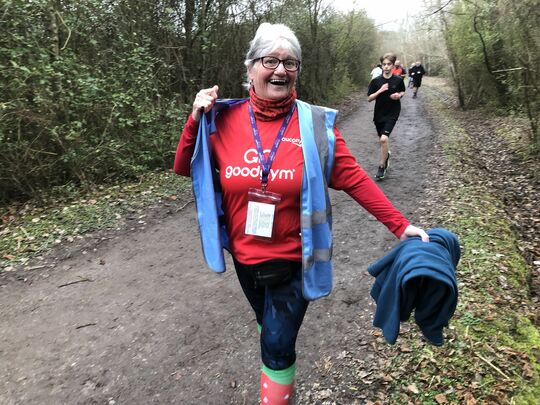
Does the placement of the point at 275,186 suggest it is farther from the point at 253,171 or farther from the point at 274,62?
the point at 274,62

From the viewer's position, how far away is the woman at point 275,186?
6.64 feet

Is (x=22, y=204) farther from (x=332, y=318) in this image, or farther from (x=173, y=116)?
(x=332, y=318)

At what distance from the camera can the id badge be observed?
6.68ft

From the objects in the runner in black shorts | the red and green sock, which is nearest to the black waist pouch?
the red and green sock

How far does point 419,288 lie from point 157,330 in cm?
272

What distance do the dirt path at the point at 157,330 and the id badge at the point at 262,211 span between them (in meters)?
1.62

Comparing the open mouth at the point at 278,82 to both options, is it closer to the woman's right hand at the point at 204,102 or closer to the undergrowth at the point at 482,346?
the woman's right hand at the point at 204,102

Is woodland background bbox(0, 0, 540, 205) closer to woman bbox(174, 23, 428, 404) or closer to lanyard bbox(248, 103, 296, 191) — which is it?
woman bbox(174, 23, 428, 404)

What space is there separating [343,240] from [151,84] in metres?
5.55

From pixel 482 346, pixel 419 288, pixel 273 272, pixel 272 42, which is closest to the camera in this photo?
pixel 419 288

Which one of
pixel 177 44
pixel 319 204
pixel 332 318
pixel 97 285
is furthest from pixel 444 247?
pixel 177 44

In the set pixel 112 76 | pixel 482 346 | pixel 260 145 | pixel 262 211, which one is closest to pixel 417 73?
pixel 112 76

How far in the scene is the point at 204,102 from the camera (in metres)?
2.04

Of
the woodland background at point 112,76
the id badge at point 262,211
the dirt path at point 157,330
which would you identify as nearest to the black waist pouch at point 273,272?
the id badge at point 262,211
